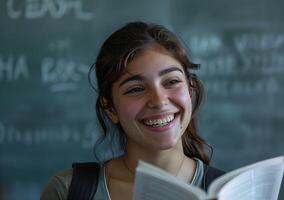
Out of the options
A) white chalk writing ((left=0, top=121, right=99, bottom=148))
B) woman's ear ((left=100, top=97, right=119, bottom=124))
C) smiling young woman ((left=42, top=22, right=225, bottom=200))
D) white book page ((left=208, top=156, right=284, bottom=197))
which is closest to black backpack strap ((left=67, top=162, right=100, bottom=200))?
smiling young woman ((left=42, top=22, right=225, bottom=200))

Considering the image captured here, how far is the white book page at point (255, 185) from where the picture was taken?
2.74 feet

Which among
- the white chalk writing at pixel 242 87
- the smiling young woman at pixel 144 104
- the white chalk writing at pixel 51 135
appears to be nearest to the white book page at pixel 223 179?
the smiling young woman at pixel 144 104

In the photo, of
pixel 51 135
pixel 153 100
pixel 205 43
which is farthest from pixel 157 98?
pixel 51 135

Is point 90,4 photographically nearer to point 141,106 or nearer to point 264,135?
point 264,135

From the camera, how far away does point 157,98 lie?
1.02 meters

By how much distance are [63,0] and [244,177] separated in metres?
1.33

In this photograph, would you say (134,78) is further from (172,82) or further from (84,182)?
(84,182)

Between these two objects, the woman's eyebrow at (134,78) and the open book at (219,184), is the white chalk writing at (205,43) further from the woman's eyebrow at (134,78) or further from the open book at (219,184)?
the open book at (219,184)

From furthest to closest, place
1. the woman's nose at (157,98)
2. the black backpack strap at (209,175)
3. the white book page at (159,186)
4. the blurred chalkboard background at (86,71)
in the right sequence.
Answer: the blurred chalkboard background at (86,71), the black backpack strap at (209,175), the woman's nose at (157,98), the white book page at (159,186)

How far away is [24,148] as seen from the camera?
2059 mm

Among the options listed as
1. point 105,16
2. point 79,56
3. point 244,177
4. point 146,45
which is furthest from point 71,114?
point 244,177

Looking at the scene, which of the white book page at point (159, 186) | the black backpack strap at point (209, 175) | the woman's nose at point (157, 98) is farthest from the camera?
the black backpack strap at point (209, 175)

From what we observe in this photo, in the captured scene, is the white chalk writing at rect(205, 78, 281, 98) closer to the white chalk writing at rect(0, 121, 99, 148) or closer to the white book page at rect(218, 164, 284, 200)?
the white chalk writing at rect(0, 121, 99, 148)

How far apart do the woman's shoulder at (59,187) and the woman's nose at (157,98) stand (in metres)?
0.27
